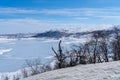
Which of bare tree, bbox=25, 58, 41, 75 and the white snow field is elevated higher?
the white snow field

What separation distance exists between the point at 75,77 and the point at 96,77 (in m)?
0.73

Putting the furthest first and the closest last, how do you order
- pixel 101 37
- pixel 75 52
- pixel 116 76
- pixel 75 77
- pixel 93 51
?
pixel 101 37, pixel 93 51, pixel 75 52, pixel 75 77, pixel 116 76

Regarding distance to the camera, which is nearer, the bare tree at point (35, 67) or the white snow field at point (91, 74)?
the white snow field at point (91, 74)

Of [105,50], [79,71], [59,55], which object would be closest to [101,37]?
[105,50]

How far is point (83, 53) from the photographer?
30.0 meters

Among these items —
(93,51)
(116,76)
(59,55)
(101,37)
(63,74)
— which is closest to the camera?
(116,76)

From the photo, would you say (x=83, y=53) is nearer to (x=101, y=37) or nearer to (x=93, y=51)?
(x=93, y=51)

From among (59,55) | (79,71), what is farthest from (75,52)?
(79,71)

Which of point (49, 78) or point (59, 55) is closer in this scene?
point (49, 78)

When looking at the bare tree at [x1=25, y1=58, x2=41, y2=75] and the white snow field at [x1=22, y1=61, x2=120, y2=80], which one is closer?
the white snow field at [x1=22, y1=61, x2=120, y2=80]

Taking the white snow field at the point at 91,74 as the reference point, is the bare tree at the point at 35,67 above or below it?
below

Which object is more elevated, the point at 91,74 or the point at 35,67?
the point at 91,74

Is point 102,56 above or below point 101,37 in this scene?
below

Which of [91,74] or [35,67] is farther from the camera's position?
[35,67]
